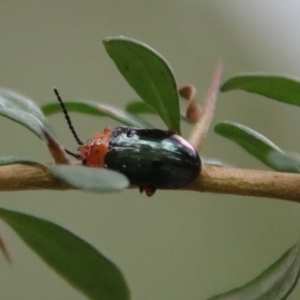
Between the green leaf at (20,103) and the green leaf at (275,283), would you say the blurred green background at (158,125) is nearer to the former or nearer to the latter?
the green leaf at (20,103)

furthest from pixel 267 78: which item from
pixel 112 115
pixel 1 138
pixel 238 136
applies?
pixel 1 138

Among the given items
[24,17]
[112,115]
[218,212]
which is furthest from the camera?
[218,212]

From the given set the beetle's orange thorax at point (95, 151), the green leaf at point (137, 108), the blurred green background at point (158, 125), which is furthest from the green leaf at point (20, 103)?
the blurred green background at point (158, 125)

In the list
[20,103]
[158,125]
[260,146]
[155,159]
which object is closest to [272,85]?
[260,146]

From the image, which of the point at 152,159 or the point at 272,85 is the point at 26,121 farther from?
the point at 272,85

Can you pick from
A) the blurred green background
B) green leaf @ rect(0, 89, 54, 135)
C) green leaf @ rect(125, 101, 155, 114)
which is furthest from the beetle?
the blurred green background

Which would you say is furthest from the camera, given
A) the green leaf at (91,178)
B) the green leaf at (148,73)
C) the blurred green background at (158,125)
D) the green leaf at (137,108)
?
the blurred green background at (158,125)

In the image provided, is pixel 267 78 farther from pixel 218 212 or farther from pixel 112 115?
pixel 218 212
